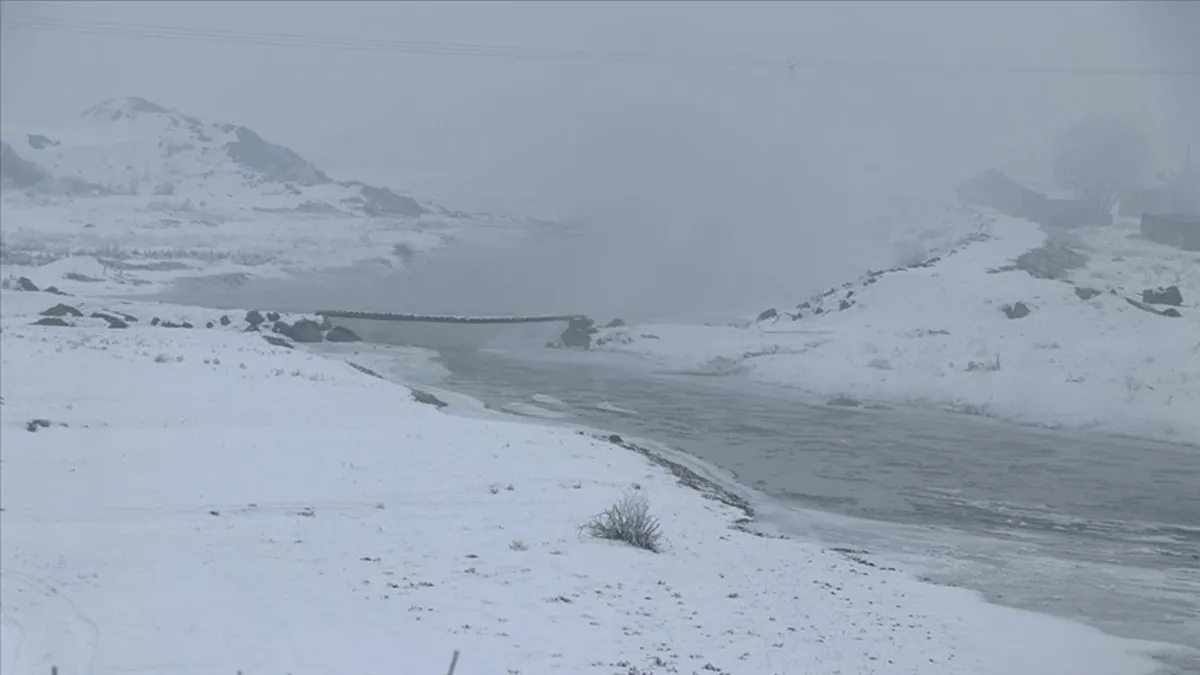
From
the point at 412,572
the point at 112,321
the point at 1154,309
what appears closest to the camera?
the point at 412,572

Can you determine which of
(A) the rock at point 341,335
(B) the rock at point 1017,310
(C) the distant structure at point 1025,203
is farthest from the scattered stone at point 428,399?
(C) the distant structure at point 1025,203

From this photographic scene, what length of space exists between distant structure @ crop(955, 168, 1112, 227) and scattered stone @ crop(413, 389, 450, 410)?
94.5ft

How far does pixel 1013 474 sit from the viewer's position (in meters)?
21.2

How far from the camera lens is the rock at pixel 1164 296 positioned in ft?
86.0

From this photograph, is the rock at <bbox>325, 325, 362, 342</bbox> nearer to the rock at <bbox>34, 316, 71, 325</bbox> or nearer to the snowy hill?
the rock at <bbox>34, 316, 71, 325</bbox>

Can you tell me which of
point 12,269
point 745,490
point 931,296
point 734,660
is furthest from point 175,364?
point 12,269

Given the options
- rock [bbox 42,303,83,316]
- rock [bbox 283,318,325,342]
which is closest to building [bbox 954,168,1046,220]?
rock [bbox 283,318,325,342]

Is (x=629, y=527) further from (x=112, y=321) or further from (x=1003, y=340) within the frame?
(x=112, y=321)

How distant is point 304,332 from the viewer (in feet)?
140

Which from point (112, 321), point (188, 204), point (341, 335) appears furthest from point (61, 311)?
point (188, 204)

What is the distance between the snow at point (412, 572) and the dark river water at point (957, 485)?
1314mm

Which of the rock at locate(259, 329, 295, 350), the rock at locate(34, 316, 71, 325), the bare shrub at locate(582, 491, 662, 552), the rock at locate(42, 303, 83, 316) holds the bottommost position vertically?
the rock at locate(34, 316, 71, 325)

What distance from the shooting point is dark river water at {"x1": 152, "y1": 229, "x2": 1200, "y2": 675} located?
13.6 m

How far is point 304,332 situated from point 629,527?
30901 millimetres
